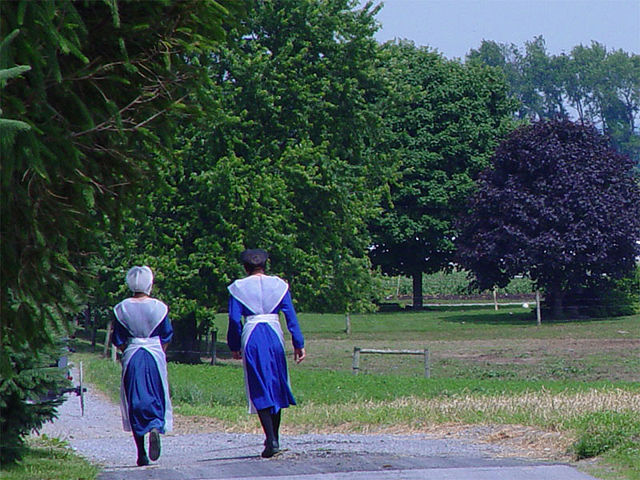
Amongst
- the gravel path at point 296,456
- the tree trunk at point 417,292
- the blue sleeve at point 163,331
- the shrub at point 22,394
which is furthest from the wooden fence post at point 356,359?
the tree trunk at point 417,292

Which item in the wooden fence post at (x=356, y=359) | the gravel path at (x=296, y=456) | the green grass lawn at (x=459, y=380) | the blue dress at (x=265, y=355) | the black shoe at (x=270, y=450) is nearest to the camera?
the gravel path at (x=296, y=456)

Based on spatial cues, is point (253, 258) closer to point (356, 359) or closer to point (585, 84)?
point (356, 359)

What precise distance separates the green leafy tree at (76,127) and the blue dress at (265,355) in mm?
2918

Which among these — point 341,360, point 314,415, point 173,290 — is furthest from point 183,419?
point 341,360

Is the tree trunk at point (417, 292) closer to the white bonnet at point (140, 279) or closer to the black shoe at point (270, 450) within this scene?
the white bonnet at point (140, 279)

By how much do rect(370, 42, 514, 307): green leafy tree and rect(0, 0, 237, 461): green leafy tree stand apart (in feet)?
167

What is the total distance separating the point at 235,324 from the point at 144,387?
105cm

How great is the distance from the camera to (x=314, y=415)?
15562 mm

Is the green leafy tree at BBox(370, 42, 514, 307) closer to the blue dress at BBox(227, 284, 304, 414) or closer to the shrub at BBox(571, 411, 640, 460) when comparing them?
the blue dress at BBox(227, 284, 304, 414)

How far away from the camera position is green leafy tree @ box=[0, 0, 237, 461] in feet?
21.0

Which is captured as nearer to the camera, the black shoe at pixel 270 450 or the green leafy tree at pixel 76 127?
the green leafy tree at pixel 76 127

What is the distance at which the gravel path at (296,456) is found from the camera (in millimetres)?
8852

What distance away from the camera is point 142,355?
11.0 m

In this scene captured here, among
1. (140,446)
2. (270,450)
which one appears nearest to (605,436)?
(270,450)
